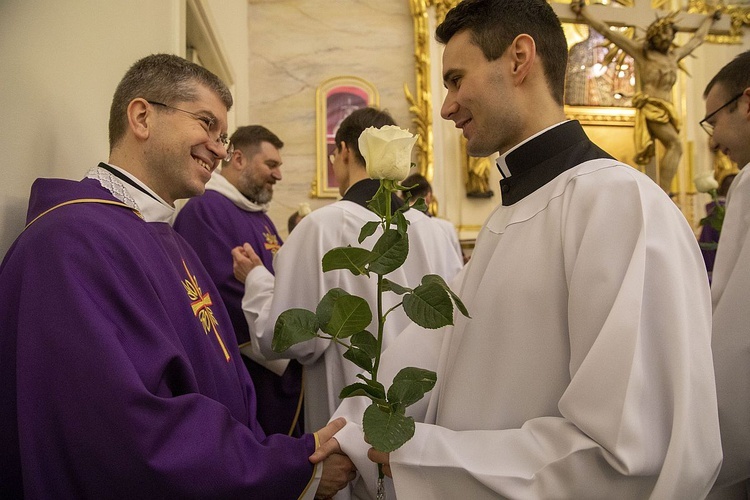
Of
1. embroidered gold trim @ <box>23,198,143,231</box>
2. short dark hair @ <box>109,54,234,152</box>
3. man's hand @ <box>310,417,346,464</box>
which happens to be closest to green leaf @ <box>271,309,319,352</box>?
man's hand @ <box>310,417,346,464</box>

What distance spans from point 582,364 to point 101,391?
100 centimetres

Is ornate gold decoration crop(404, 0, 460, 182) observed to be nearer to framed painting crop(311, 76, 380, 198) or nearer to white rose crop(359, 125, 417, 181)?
framed painting crop(311, 76, 380, 198)

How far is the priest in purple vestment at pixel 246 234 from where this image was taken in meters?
3.20

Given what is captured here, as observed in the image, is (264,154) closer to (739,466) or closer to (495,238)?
(495,238)

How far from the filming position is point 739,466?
182cm

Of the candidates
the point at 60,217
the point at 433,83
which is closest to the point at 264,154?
the point at 60,217

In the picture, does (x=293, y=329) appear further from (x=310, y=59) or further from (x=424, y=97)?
(x=310, y=59)

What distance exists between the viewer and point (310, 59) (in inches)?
326

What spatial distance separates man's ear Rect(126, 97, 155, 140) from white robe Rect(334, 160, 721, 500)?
1.20 metres

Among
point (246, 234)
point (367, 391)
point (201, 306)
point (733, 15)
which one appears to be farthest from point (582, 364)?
point (733, 15)

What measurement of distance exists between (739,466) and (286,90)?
7136 millimetres

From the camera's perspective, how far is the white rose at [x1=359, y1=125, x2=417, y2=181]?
4.25 ft

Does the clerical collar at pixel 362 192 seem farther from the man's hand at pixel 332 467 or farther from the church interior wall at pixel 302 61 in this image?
the man's hand at pixel 332 467

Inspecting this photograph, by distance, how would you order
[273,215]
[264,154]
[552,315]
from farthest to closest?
[273,215], [264,154], [552,315]
